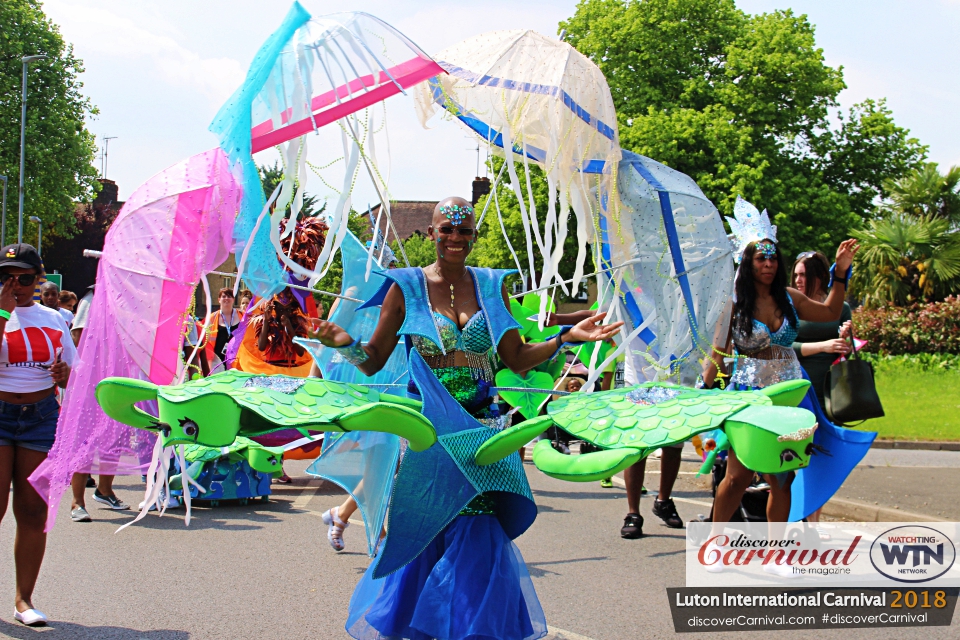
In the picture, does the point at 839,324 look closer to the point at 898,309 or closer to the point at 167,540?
the point at 167,540

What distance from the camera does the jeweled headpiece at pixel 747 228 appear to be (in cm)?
554

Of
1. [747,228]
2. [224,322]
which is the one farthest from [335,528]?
[224,322]

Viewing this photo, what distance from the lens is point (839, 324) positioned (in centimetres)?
651

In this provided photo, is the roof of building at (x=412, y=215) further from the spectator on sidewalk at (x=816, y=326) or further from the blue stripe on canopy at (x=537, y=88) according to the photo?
the blue stripe on canopy at (x=537, y=88)

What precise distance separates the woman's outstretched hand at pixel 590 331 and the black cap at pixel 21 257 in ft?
9.00

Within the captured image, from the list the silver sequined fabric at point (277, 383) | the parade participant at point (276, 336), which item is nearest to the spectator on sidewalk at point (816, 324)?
the silver sequined fabric at point (277, 383)

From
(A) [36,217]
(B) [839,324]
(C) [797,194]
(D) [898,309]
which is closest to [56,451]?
(B) [839,324]

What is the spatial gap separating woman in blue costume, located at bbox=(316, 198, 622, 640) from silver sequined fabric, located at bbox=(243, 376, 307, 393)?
1.21 feet

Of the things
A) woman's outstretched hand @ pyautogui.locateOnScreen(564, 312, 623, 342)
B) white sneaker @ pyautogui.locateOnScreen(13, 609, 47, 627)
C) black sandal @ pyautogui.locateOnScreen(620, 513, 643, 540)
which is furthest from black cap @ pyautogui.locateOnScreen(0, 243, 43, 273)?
black sandal @ pyautogui.locateOnScreen(620, 513, 643, 540)

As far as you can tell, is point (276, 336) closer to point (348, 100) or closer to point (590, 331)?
point (348, 100)

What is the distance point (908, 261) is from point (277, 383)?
20.8m

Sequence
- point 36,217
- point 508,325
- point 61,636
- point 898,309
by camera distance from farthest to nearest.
→ point 36,217 → point 898,309 → point 61,636 → point 508,325

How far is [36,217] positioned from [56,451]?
30701 mm

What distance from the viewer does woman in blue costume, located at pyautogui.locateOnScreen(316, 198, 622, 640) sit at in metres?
3.50
